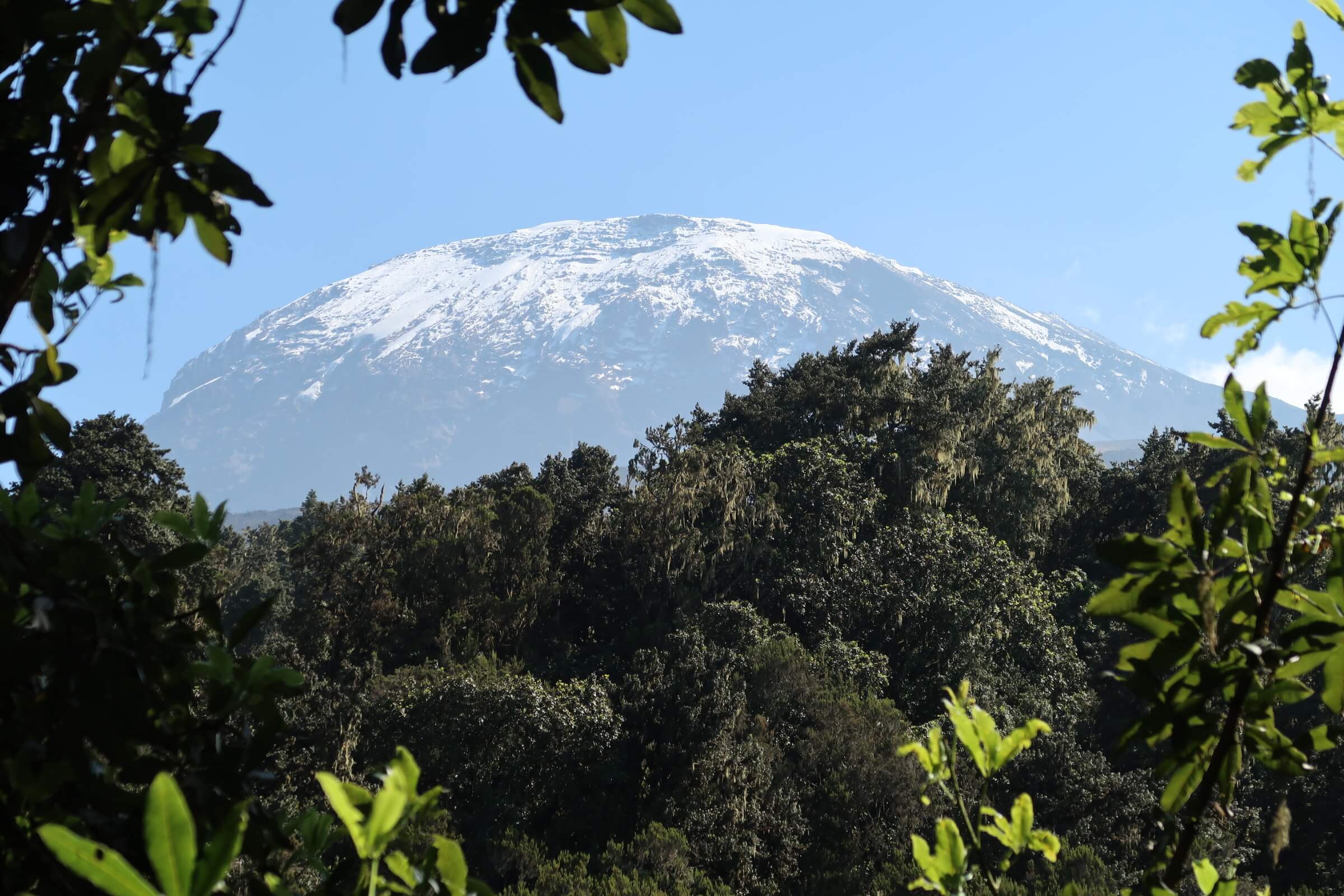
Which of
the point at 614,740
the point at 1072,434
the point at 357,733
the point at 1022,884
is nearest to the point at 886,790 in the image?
the point at 1022,884

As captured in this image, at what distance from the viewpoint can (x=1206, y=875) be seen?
3.70 ft

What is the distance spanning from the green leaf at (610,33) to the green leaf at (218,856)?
0.72 metres

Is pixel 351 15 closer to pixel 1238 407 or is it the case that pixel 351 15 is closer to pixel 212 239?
pixel 212 239

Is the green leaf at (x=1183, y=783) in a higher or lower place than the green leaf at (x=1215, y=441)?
lower

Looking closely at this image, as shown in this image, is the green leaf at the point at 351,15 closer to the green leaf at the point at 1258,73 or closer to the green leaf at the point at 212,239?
the green leaf at the point at 212,239

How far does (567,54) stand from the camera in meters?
0.96

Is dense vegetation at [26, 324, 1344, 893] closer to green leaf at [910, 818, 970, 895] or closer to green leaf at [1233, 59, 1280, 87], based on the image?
green leaf at [910, 818, 970, 895]

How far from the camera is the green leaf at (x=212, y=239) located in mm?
1216

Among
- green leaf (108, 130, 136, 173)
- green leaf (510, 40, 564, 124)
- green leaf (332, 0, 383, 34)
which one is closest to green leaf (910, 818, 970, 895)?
green leaf (510, 40, 564, 124)

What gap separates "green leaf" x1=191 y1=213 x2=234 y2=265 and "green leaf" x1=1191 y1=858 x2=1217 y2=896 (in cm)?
132

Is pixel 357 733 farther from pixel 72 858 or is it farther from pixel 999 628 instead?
pixel 72 858

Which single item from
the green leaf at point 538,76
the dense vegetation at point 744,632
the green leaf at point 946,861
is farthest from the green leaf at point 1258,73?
the dense vegetation at point 744,632

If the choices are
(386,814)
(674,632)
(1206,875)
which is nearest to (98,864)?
(386,814)

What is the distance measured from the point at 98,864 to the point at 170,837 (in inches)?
1.4
